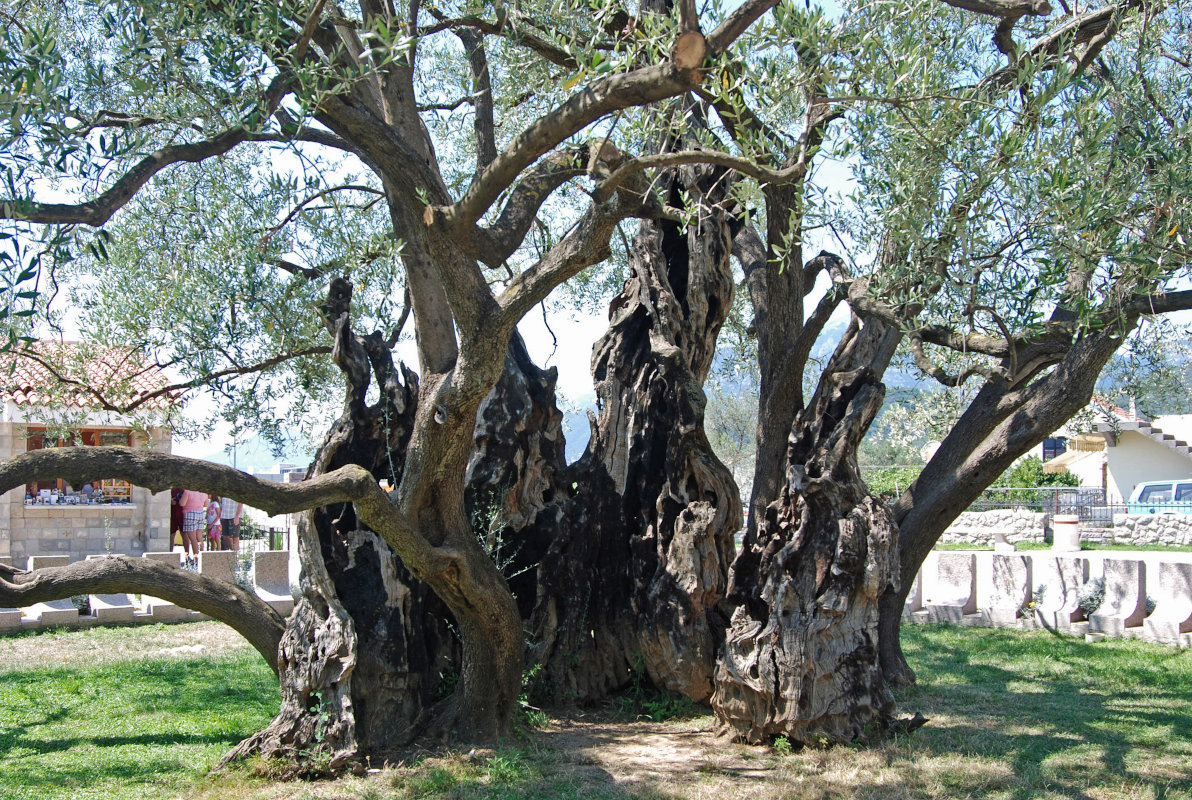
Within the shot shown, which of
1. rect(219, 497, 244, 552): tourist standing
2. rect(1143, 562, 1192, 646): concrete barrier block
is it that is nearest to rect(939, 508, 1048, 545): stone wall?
rect(1143, 562, 1192, 646): concrete barrier block

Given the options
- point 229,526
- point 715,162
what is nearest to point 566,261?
point 715,162

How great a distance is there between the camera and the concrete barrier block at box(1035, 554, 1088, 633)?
1201cm

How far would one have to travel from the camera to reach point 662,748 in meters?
7.10

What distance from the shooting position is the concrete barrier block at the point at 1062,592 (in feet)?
39.4

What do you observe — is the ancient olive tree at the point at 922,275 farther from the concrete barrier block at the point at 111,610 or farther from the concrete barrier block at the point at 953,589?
the concrete barrier block at the point at 111,610

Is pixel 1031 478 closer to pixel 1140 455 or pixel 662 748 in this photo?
pixel 1140 455

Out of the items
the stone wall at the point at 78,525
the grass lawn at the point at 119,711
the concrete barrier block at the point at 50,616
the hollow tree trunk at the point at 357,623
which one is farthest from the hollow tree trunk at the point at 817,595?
the stone wall at the point at 78,525

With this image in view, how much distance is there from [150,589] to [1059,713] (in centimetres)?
739

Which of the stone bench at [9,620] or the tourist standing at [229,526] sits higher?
the tourist standing at [229,526]

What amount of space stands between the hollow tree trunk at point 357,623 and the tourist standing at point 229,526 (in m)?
12.3

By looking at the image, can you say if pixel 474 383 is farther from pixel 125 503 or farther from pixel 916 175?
pixel 125 503

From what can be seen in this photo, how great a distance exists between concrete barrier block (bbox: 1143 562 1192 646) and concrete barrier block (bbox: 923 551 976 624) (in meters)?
2.38

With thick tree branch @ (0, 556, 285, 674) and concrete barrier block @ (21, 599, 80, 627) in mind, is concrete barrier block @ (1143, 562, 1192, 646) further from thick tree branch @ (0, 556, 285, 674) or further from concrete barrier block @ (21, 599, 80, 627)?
concrete barrier block @ (21, 599, 80, 627)

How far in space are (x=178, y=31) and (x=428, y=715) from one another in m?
4.99
